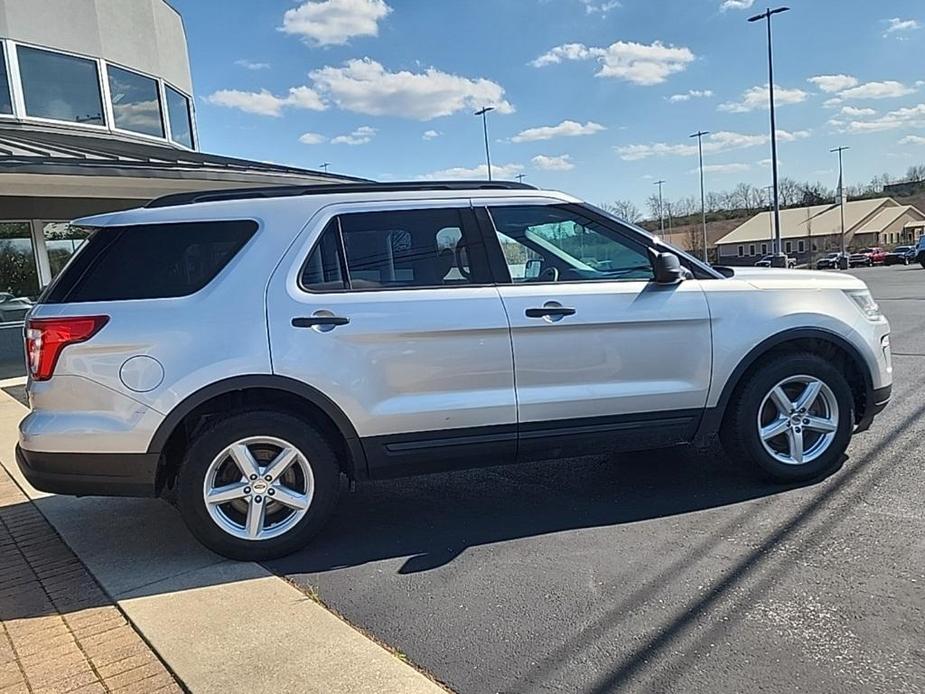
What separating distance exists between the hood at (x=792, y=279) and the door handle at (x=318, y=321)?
2466 mm

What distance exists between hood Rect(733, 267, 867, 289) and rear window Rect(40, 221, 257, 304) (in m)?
3.03

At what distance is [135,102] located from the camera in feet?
54.1

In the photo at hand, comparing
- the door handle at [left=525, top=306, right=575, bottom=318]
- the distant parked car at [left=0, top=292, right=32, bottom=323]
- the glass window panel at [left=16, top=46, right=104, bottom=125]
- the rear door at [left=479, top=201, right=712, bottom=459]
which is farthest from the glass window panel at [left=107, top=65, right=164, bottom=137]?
the door handle at [left=525, top=306, right=575, bottom=318]

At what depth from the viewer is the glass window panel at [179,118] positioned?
58.6ft

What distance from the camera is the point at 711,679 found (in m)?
2.59

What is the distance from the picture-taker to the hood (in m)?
4.51

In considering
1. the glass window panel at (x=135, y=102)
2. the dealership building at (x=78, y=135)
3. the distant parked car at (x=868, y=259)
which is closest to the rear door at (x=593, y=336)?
the dealership building at (x=78, y=135)

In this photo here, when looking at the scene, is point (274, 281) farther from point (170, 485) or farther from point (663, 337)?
point (663, 337)

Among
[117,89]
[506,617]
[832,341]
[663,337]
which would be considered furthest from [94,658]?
[117,89]

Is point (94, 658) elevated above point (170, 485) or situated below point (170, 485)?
below

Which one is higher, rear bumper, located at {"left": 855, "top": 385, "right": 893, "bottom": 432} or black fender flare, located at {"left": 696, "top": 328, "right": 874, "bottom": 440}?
black fender flare, located at {"left": 696, "top": 328, "right": 874, "bottom": 440}

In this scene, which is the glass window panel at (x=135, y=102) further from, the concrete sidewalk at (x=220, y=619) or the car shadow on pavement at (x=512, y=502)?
the car shadow on pavement at (x=512, y=502)

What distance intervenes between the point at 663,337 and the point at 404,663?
2364 millimetres

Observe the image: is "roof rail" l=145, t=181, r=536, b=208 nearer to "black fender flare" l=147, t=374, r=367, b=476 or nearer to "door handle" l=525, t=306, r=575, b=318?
"door handle" l=525, t=306, r=575, b=318
